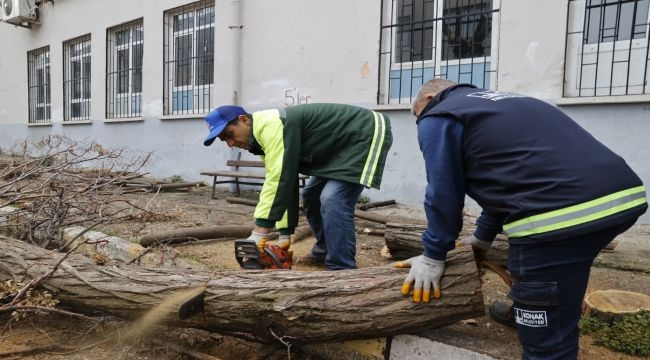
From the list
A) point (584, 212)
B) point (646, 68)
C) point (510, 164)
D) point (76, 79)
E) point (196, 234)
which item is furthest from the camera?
point (76, 79)

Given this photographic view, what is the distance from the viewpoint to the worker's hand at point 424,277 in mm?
2145

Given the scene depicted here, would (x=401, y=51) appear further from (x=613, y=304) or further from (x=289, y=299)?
(x=289, y=299)

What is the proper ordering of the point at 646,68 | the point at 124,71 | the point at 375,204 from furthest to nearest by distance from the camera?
the point at 124,71, the point at 375,204, the point at 646,68

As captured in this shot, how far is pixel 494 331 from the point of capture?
8.53 feet

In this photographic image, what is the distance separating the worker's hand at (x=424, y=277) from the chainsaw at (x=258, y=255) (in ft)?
3.35

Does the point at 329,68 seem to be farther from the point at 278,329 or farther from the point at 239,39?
the point at 278,329

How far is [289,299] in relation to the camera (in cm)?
242

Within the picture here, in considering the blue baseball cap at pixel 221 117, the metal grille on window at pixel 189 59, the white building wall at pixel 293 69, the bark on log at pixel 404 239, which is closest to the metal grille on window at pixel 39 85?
the white building wall at pixel 293 69

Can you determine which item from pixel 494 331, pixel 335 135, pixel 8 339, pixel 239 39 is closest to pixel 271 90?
pixel 239 39

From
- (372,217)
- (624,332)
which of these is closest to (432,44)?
(372,217)

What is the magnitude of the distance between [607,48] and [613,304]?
3889 millimetres

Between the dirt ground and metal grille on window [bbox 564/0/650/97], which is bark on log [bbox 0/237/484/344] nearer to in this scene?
the dirt ground

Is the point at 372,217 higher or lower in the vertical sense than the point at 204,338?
higher

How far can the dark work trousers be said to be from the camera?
1.81 meters
